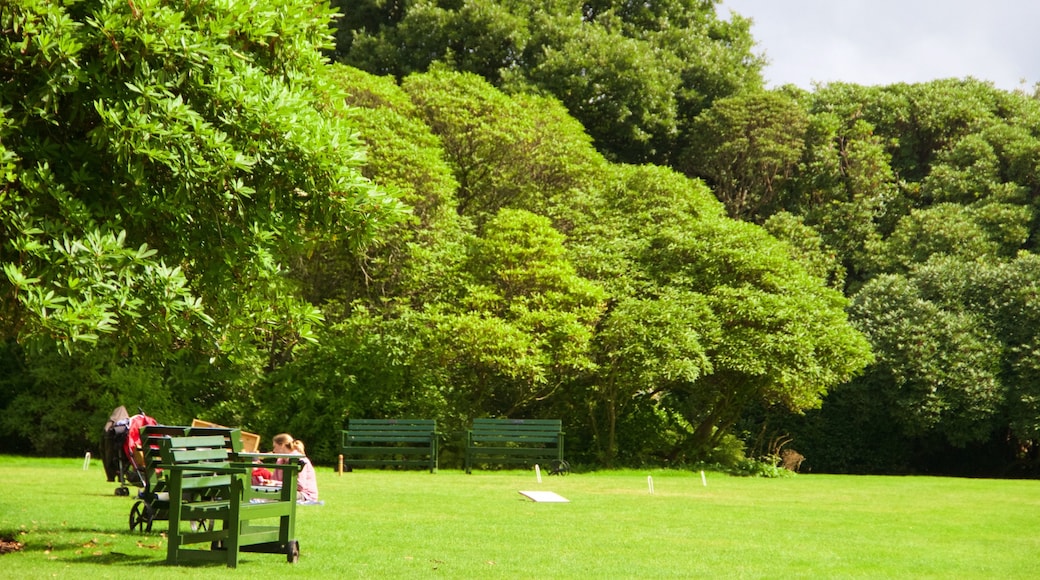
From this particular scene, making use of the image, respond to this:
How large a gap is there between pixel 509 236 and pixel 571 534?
12.9 metres

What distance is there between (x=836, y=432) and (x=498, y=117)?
1232 centimetres

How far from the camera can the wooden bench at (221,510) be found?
803 cm

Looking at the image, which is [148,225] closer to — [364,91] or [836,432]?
[364,91]

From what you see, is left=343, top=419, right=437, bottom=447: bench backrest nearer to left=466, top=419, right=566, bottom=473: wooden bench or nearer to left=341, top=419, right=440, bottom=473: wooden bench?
left=341, top=419, right=440, bottom=473: wooden bench

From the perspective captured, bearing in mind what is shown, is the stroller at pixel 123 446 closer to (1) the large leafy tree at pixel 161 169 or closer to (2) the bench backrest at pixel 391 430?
(1) the large leafy tree at pixel 161 169

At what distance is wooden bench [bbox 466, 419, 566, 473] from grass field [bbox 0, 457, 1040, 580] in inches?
150

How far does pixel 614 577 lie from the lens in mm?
7973

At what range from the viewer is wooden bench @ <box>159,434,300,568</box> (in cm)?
803

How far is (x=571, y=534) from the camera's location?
1051 centimetres

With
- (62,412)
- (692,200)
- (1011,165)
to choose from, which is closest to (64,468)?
(62,412)

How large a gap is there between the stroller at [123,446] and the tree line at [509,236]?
1.83m

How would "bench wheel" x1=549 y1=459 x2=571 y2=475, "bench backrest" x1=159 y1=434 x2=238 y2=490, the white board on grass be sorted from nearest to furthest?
"bench backrest" x1=159 y1=434 x2=238 y2=490, the white board on grass, "bench wheel" x1=549 y1=459 x2=571 y2=475

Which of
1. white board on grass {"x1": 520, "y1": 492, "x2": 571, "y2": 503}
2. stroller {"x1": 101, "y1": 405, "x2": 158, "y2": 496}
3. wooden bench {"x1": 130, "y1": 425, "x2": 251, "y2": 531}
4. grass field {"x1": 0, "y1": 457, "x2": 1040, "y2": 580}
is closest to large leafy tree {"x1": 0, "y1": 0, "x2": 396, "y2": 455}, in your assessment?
wooden bench {"x1": 130, "y1": 425, "x2": 251, "y2": 531}

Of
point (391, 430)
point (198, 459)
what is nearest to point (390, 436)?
point (391, 430)
